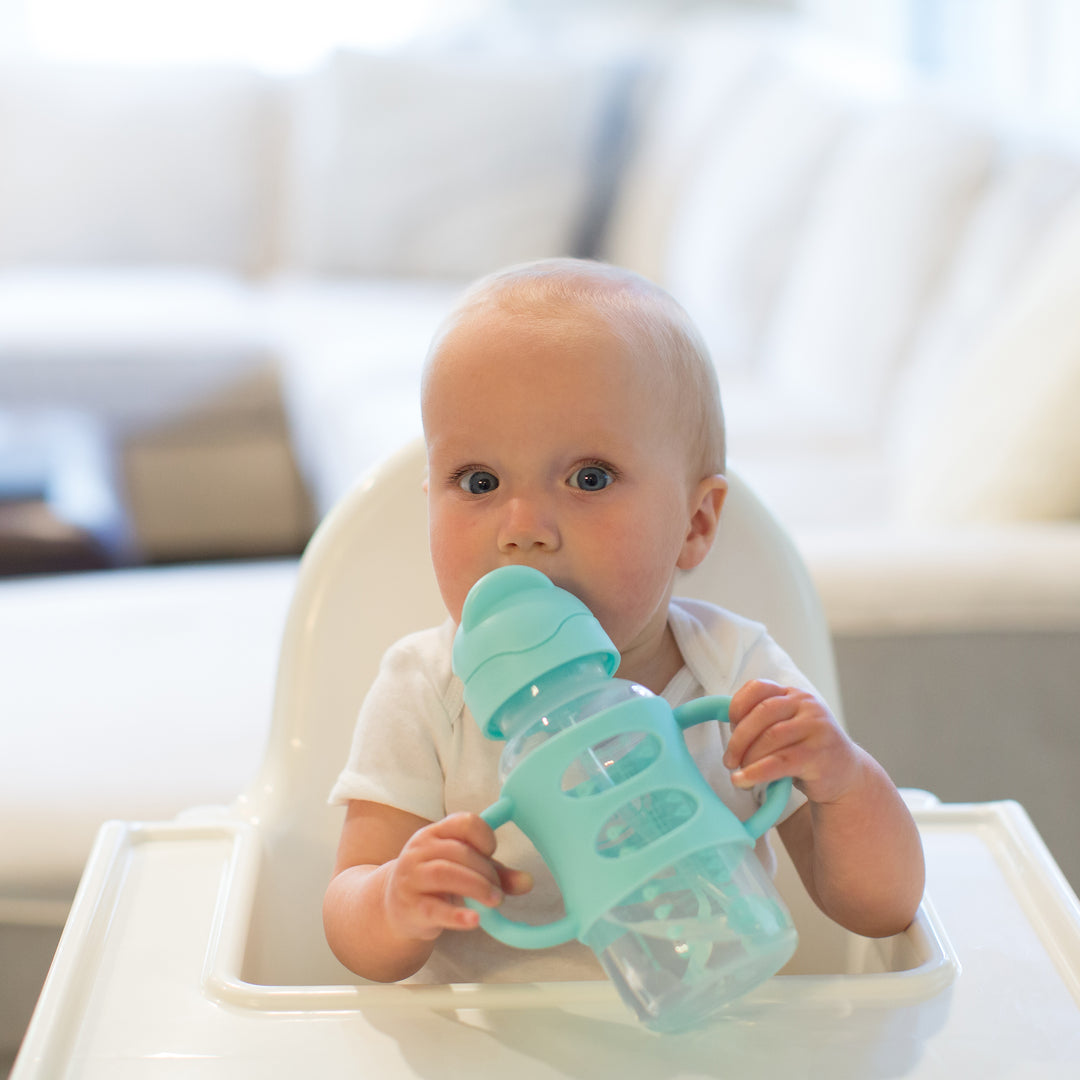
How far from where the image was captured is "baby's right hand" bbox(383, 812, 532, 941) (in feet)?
1.76

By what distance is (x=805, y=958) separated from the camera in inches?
29.8

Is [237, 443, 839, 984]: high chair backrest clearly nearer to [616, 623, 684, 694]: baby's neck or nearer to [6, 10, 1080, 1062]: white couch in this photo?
[616, 623, 684, 694]: baby's neck

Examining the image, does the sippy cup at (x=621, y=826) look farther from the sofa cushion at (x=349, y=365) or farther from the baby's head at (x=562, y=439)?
the sofa cushion at (x=349, y=365)

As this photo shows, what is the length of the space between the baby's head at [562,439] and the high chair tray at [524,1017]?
18 centimetres

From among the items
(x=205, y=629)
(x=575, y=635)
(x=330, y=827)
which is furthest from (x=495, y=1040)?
(x=205, y=629)

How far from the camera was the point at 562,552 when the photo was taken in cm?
62

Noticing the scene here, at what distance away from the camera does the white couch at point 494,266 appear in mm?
1154

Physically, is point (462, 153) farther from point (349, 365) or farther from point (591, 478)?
point (591, 478)

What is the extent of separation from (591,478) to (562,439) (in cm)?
3

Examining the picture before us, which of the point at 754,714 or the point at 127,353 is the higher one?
the point at 754,714

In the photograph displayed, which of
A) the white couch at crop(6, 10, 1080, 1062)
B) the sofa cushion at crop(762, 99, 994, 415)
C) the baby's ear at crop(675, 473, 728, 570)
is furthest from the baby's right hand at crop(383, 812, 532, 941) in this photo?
the sofa cushion at crop(762, 99, 994, 415)

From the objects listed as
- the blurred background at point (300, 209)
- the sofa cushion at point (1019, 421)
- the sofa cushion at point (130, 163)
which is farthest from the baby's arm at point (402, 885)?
the sofa cushion at point (130, 163)

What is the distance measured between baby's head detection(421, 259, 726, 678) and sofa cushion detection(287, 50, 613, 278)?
2.22 metres

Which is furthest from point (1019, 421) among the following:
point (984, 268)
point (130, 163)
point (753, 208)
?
point (130, 163)
